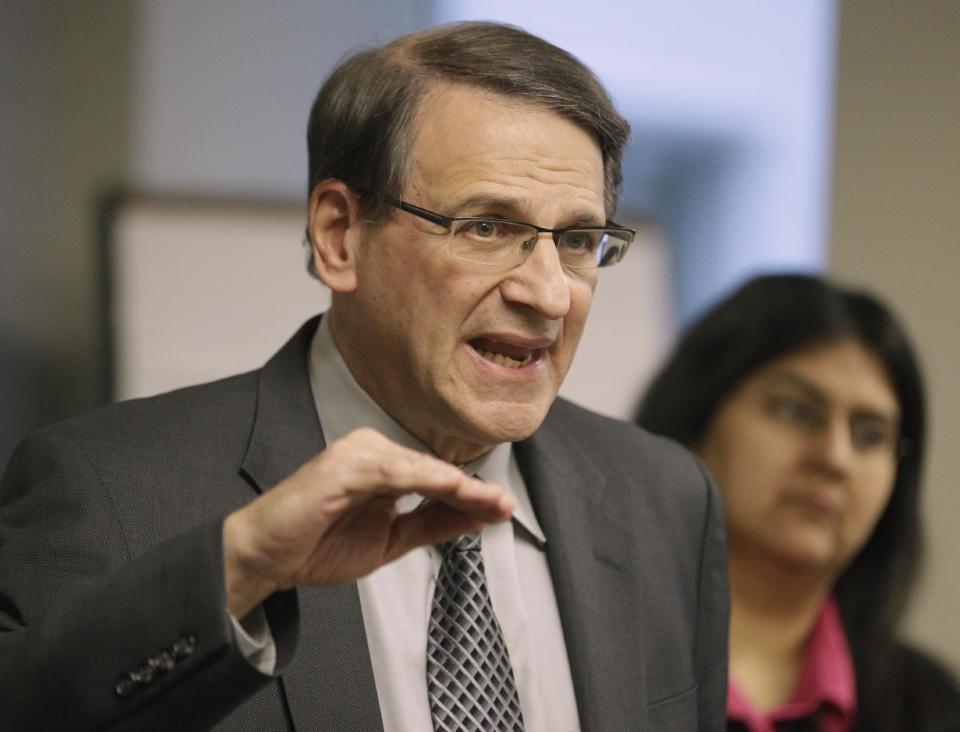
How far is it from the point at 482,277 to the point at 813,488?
4.03ft

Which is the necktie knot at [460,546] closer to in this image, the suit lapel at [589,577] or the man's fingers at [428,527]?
the suit lapel at [589,577]

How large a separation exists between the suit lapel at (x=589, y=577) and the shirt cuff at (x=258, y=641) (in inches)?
20.9

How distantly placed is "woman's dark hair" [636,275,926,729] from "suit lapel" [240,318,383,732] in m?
1.27

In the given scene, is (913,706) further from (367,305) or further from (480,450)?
(367,305)

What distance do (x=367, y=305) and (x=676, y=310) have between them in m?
2.29

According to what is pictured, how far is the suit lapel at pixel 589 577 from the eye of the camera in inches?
67.2

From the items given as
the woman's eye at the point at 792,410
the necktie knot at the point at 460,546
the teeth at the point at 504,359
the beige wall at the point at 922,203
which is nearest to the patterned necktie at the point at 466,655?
the necktie knot at the point at 460,546

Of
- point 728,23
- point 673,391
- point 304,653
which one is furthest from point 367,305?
point 728,23

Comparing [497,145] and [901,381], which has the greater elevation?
[497,145]

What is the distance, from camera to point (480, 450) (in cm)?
180

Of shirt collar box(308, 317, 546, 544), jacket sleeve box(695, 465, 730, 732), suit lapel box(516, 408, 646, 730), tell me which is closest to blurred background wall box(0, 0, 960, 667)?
jacket sleeve box(695, 465, 730, 732)

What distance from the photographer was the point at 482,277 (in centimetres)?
162

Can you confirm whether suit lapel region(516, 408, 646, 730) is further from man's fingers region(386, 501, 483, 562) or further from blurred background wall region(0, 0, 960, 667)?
blurred background wall region(0, 0, 960, 667)

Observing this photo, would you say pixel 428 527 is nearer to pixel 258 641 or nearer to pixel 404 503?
pixel 258 641
